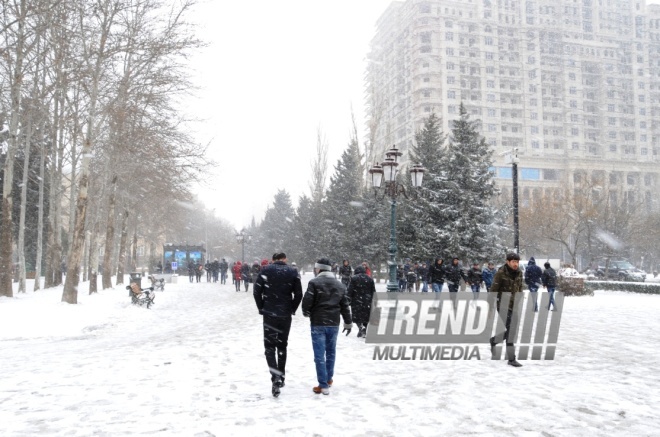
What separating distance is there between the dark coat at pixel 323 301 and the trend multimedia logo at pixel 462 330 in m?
2.92

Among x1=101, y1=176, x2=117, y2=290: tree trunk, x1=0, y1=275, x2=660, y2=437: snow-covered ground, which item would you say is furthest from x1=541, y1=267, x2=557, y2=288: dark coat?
x1=101, y1=176, x2=117, y2=290: tree trunk

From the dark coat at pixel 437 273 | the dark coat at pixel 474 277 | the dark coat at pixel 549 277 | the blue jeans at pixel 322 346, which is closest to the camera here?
the blue jeans at pixel 322 346

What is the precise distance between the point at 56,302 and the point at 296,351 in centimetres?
1140

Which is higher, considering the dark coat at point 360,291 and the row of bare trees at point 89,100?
the row of bare trees at point 89,100

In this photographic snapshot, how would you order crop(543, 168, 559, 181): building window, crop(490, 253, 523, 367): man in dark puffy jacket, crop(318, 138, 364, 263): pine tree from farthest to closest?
crop(543, 168, 559, 181): building window < crop(318, 138, 364, 263): pine tree < crop(490, 253, 523, 367): man in dark puffy jacket

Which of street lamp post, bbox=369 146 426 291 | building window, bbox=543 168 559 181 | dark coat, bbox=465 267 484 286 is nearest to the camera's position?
street lamp post, bbox=369 146 426 291

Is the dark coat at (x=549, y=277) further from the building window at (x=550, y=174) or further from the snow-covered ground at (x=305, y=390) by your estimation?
the building window at (x=550, y=174)

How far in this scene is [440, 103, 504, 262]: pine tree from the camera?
1062 inches

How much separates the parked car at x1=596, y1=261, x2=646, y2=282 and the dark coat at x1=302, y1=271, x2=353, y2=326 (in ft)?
125

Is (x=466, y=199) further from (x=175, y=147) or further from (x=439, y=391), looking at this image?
(x=439, y=391)

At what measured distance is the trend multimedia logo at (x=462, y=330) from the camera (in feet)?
28.7

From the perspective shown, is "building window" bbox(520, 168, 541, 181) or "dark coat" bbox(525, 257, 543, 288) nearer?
"dark coat" bbox(525, 257, 543, 288)

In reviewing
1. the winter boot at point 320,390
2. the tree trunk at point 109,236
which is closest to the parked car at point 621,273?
the tree trunk at point 109,236

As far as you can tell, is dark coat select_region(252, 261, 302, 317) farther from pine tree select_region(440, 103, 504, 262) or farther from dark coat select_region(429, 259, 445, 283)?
pine tree select_region(440, 103, 504, 262)
